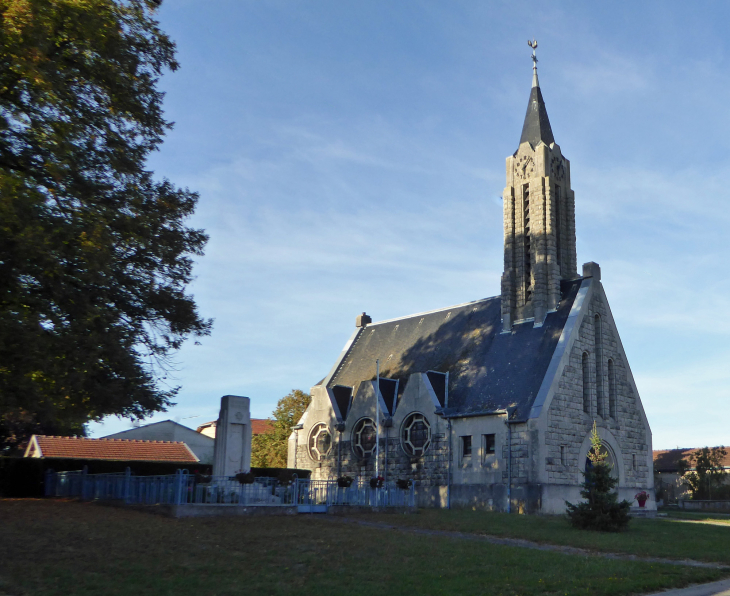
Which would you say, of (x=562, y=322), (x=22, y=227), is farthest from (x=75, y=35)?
(x=562, y=322)

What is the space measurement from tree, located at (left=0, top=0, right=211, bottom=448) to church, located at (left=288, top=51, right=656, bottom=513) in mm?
15249

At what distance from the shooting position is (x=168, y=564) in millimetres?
11000

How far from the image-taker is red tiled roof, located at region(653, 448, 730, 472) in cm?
5856

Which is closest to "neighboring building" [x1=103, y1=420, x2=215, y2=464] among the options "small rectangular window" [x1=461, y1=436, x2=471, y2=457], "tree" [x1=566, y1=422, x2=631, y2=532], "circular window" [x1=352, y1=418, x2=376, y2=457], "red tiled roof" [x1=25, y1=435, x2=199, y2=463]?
"red tiled roof" [x1=25, y1=435, x2=199, y2=463]

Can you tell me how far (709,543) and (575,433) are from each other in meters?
12.7

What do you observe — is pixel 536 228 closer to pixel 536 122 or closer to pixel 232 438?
pixel 536 122

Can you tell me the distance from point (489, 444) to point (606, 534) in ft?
38.3

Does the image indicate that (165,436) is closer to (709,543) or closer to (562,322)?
(562,322)

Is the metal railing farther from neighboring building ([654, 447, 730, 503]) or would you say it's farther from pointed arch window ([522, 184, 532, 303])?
neighboring building ([654, 447, 730, 503])

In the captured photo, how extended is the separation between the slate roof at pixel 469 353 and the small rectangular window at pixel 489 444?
46.4 inches

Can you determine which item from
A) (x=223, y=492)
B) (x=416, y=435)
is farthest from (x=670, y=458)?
(x=223, y=492)

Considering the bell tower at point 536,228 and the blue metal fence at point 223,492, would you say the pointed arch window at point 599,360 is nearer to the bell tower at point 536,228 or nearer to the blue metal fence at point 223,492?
the bell tower at point 536,228

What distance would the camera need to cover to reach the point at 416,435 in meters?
33.2

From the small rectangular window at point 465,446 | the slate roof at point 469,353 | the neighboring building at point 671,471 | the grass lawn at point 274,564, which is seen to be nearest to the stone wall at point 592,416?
the slate roof at point 469,353
